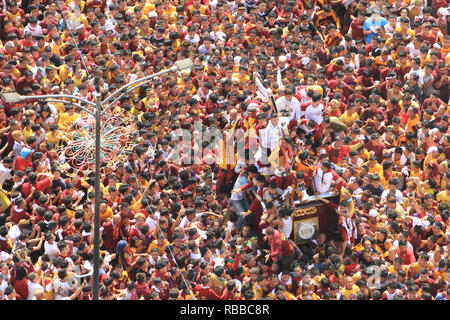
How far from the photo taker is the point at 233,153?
73.1ft

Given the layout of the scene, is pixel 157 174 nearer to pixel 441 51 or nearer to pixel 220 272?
pixel 220 272

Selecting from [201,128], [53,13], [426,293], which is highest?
[53,13]

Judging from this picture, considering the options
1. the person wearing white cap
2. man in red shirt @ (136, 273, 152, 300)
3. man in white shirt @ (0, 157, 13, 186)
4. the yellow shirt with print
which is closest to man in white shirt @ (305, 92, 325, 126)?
the yellow shirt with print

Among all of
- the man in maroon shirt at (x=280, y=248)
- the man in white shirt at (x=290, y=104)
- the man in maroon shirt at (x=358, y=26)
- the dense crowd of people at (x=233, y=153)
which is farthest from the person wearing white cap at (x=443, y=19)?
the man in maroon shirt at (x=280, y=248)

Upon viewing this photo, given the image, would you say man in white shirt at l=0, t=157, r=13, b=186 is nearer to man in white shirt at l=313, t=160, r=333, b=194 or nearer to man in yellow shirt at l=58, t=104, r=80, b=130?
man in yellow shirt at l=58, t=104, r=80, b=130

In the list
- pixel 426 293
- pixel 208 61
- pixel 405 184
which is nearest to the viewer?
pixel 426 293

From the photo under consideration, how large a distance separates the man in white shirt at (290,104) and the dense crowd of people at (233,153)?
Result: 27 millimetres

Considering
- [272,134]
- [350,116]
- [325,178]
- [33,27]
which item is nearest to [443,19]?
[350,116]

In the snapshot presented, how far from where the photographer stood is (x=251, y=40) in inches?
1041

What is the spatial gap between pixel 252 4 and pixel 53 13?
5.15 m

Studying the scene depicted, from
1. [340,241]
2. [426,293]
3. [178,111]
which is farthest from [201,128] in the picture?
[426,293]

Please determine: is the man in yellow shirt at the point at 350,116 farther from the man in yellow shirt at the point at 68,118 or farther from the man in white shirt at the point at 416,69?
the man in yellow shirt at the point at 68,118

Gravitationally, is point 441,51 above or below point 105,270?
above

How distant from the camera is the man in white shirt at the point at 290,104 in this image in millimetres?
22475
